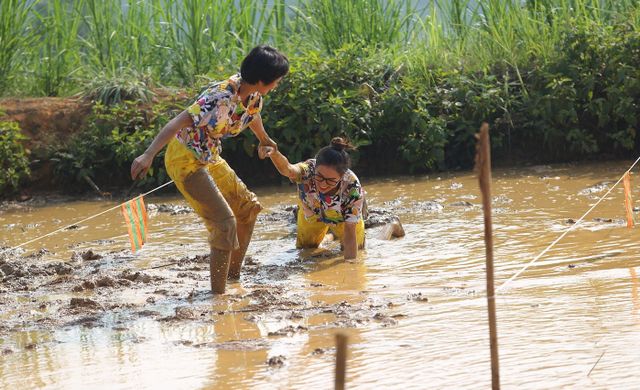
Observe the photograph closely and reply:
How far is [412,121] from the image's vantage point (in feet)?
29.0

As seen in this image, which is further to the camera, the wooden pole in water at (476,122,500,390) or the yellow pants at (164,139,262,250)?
the yellow pants at (164,139,262,250)

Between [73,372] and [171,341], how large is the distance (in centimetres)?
49

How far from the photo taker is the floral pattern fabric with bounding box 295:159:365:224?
5914 millimetres

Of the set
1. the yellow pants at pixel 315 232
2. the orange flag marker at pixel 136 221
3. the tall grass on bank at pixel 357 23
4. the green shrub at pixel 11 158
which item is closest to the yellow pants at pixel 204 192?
the orange flag marker at pixel 136 221

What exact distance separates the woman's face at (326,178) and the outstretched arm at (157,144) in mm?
1268

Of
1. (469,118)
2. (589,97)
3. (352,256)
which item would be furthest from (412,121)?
(352,256)

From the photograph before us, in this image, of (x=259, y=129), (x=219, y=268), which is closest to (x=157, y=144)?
(x=219, y=268)

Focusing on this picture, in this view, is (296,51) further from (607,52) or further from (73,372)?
(73,372)

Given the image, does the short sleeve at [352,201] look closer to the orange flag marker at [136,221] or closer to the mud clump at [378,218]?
the mud clump at [378,218]

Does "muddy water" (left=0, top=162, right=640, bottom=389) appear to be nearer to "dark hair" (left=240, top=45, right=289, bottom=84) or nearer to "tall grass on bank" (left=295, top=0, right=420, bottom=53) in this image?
"dark hair" (left=240, top=45, right=289, bottom=84)

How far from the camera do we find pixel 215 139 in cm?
497

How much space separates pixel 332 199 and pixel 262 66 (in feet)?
4.86

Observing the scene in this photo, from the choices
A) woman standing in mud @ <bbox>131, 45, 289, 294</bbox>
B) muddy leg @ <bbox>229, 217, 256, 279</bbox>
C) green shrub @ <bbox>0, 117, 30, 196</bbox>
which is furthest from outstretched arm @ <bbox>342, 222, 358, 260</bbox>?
green shrub @ <bbox>0, 117, 30, 196</bbox>

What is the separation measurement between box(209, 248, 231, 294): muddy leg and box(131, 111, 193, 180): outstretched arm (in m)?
0.61
